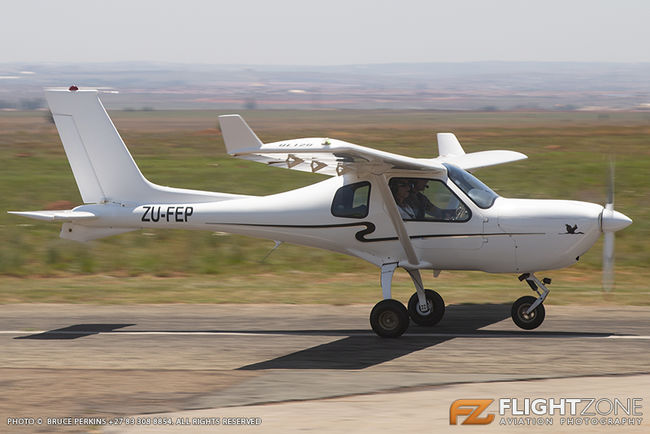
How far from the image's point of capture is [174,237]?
Answer: 973 inches

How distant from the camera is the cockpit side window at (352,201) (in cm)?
1336

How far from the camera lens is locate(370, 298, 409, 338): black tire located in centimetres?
1288

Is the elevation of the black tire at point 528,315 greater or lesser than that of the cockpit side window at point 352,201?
lesser

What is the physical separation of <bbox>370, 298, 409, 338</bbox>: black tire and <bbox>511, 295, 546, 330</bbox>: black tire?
171cm

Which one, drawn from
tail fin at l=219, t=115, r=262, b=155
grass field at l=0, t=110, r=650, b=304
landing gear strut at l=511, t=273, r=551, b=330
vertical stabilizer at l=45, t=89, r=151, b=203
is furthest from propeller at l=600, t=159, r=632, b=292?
vertical stabilizer at l=45, t=89, r=151, b=203

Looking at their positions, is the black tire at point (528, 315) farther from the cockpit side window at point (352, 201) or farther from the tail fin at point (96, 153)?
the tail fin at point (96, 153)

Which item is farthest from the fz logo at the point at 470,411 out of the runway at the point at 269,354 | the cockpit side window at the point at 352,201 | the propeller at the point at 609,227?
the cockpit side window at the point at 352,201

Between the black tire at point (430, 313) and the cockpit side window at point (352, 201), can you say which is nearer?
the cockpit side window at point (352, 201)

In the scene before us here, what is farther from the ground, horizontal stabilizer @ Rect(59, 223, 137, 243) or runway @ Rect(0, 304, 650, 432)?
horizontal stabilizer @ Rect(59, 223, 137, 243)

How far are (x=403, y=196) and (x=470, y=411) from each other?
194 inches

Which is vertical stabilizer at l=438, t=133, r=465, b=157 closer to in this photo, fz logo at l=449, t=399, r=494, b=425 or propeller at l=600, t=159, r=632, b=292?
propeller at l=600, t=159, r=632, b=292

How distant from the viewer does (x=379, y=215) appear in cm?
1334

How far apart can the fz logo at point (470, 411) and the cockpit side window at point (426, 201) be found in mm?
4258

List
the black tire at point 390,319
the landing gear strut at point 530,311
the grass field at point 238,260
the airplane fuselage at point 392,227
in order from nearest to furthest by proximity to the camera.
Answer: the airplane fuselage at point 392,227, the black tire at point 390,319, the landing gear strut at point 530,311, the grass field at point 238,260
